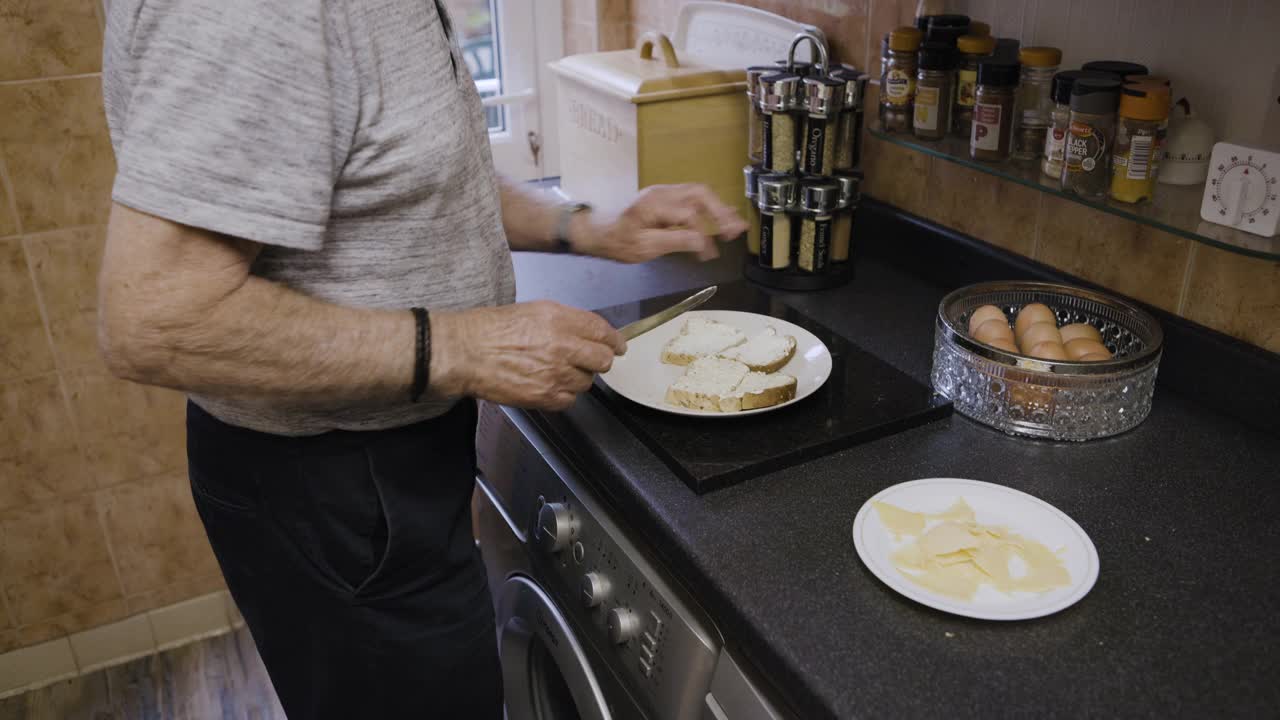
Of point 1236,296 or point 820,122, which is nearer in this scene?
point 1236,296

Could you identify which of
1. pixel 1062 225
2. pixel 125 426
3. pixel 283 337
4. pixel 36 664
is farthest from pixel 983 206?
pixel 36 664

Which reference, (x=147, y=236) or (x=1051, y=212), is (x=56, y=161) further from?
(x=1051, y=212)

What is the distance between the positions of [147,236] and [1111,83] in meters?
0.93

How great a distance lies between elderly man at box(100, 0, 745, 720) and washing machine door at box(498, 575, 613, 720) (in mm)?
89

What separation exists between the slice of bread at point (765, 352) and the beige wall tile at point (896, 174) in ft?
1.33

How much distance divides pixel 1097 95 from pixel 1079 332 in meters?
0.27

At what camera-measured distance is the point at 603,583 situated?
3.47 feet

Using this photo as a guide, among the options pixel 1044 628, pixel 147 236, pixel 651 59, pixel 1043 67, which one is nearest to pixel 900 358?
pixel 1043 67

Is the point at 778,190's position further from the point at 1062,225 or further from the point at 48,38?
the point at 48,38

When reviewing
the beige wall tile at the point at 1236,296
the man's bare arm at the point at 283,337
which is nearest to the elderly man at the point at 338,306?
the man's bare arm at the point at 283,337

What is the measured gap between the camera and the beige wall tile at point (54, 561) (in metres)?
1.91

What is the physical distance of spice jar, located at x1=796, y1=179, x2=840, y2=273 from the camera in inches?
55.1

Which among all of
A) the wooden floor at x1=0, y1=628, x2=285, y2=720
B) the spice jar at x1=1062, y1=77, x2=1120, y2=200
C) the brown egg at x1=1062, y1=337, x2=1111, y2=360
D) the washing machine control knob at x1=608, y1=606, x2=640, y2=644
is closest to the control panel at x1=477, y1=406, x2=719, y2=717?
the washing machine control knob at x1=608, y1=606, x2=640, y2=644

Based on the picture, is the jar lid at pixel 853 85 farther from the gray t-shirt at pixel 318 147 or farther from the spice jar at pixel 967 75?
the gray t-shirt at pixel 318 147
